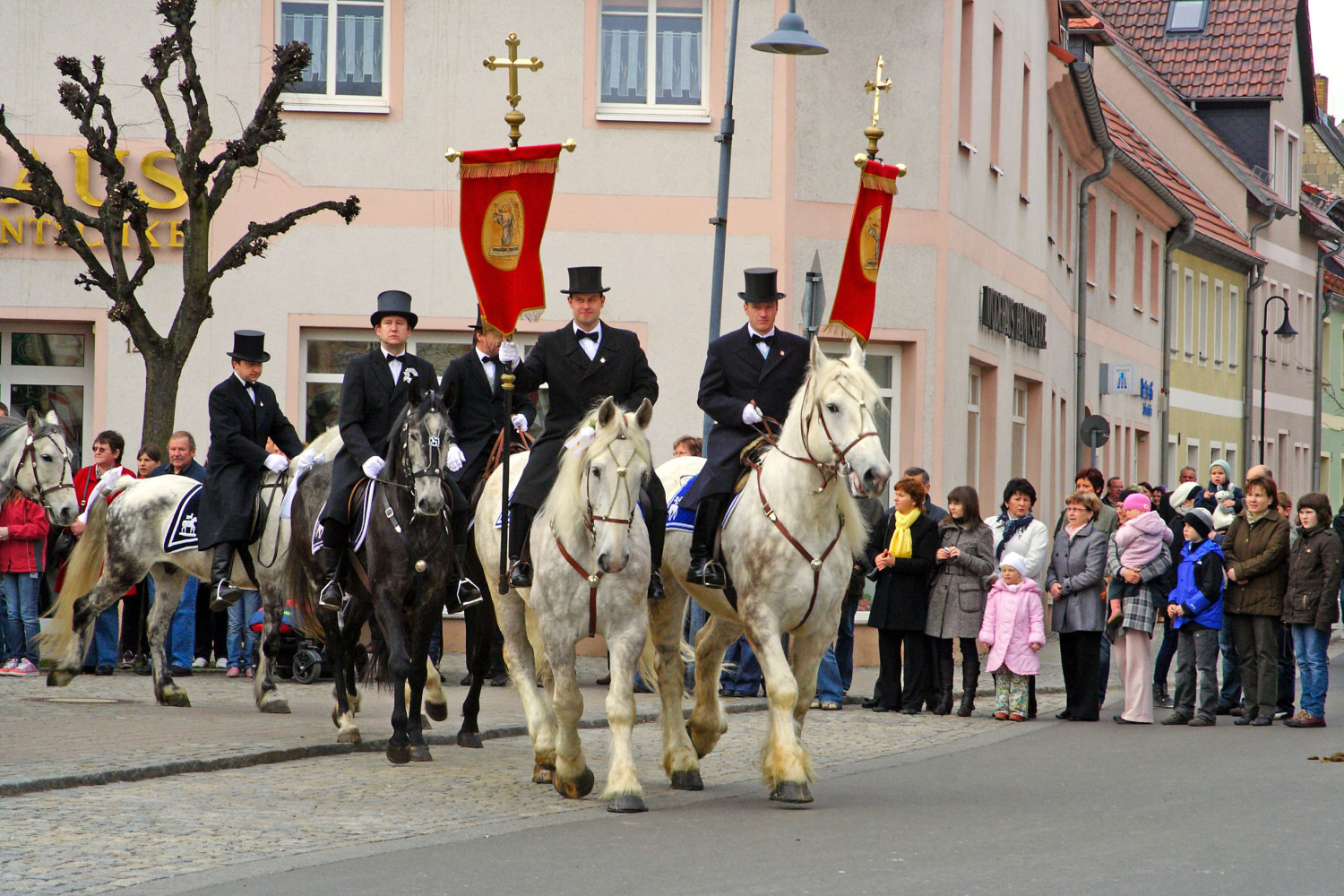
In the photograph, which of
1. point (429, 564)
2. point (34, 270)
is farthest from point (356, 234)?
point (429, 564)

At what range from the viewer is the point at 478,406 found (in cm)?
1284

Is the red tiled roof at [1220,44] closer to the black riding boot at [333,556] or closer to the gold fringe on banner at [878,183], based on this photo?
the gold fringe on banner at [878,183]

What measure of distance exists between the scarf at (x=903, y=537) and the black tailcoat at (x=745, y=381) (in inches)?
211

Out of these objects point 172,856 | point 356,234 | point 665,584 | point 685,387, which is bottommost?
point 172,856

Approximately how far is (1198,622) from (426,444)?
7715mm

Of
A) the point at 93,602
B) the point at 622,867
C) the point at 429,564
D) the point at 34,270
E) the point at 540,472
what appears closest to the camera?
the point at 622,867

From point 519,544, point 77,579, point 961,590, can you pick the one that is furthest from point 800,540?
point 77,579

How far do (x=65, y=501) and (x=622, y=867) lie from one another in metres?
9.30

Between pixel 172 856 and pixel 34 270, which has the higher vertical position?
pixel 34 270

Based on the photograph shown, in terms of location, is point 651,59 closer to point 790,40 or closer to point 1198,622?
point 790,40

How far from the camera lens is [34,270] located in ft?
68.4

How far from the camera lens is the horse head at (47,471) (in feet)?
52.0

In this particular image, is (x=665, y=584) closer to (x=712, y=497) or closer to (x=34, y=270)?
(x=712, y=497)

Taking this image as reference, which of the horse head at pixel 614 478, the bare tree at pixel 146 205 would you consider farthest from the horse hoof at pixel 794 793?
the bare tree at pixel 146 205
